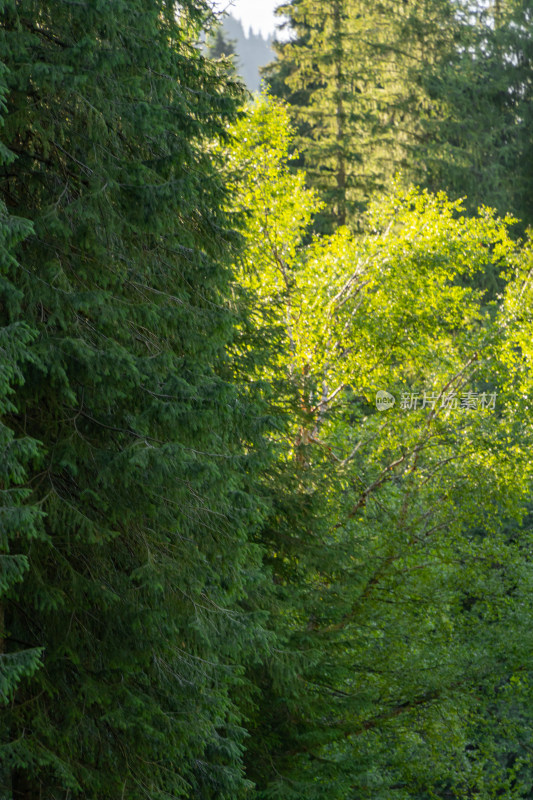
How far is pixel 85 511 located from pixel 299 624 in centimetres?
446

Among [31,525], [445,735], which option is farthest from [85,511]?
[445,735]

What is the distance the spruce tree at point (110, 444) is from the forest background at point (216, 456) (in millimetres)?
21

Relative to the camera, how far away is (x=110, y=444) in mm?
5371

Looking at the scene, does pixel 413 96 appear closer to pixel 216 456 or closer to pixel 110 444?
pixel 216 456

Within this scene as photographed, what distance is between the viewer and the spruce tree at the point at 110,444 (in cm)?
496

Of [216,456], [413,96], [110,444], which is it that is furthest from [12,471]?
[413,96]

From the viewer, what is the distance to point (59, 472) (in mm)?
5195

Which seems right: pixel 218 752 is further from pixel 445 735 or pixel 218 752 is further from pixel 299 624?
pixel 445 735

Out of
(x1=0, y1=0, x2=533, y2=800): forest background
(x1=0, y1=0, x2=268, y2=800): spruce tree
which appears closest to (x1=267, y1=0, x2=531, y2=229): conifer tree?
(x1=0, y1=0, x2=533, y2=800): forest background

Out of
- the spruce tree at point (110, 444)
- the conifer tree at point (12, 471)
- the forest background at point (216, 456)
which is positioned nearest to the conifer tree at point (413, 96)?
the forest background at point (216, 456)

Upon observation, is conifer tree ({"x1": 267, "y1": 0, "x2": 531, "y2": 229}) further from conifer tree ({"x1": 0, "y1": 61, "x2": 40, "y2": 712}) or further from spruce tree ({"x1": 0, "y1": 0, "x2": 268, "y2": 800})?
conifer tree ({"x1": 0, "y1": 61, "x2": 40, "y2": 712})

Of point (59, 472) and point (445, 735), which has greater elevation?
point (59, 472)

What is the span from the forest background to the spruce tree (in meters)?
0.02

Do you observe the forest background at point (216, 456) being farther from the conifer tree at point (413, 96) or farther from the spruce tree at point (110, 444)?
the conifer tree at point (413, 96)
